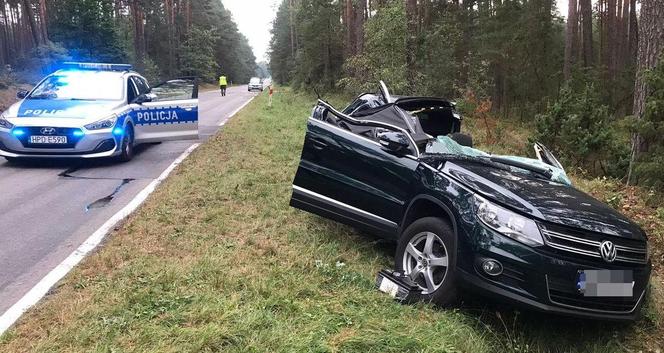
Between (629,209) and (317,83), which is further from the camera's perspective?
(317,83)

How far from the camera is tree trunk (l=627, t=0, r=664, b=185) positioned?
308 inches

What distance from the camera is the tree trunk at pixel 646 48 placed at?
25.6 ft

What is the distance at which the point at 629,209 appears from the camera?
6461 mm

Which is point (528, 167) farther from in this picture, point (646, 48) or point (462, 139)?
point (646, 48)

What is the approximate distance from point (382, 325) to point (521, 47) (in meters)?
21.7

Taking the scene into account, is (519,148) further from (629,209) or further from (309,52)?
(309,52)

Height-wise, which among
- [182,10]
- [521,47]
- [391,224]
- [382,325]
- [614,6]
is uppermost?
[182,10]

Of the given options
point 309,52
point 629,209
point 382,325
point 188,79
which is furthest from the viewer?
point 309,52

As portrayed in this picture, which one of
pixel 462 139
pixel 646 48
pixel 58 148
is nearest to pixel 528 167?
pixel 462 139

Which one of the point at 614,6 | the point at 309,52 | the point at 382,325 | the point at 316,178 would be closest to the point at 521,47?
the point at 614,6

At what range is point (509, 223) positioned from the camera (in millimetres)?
3623

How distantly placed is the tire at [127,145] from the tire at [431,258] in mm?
7007

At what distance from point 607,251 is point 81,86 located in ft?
31.2

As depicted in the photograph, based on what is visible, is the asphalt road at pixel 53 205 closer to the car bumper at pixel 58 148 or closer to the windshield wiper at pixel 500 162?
the car bumper at pixel 58 148
